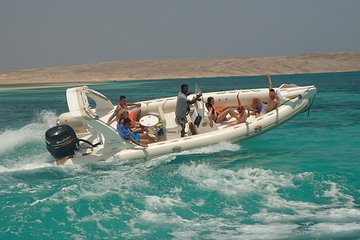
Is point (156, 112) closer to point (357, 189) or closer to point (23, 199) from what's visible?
point (23, 199)

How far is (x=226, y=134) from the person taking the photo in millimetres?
11234

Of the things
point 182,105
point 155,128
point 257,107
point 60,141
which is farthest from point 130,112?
point 257,107

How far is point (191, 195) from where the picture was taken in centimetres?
841

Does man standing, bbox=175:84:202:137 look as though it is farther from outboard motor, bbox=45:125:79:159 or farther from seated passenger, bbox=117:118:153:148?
outboard motor, bbox=45:125:79:159

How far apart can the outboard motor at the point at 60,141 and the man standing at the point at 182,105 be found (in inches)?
110

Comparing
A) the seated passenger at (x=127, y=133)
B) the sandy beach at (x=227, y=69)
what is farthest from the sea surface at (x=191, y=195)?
the sandy beach at (x=227, y=69)

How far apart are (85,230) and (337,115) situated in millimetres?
15854

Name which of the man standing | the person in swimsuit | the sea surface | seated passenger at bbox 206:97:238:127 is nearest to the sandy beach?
the person in swimsuit

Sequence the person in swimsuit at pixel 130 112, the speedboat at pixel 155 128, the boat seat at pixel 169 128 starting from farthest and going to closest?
the person in swimsuit at pixel 130 112
the boat seat at pixel 169 128
the speedboat at pixel 155 128

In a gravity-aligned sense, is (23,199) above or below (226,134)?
below

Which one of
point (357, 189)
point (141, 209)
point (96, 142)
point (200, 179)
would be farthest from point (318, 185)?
Answer: point (96, 142)

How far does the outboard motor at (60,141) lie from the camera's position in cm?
988

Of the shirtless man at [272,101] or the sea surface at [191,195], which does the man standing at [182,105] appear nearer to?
the sea surface at [191,195]

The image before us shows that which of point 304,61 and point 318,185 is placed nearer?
point 318,185
